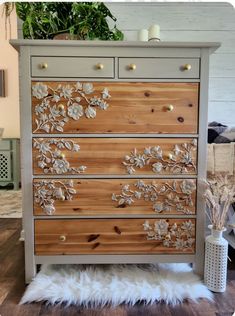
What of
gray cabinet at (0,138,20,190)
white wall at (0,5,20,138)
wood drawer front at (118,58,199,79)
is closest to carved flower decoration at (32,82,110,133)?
wood drawer front at (118,58,199,79)

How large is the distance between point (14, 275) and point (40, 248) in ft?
0.96

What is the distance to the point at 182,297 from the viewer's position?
144 centimetres

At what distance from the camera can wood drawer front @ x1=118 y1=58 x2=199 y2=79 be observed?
4.83ft

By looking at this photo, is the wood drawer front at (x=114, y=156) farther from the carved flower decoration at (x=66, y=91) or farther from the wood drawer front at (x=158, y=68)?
the wood drawer front at (x=158, y=68)

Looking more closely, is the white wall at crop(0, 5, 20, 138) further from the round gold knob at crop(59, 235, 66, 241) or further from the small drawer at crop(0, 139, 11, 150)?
the round gold knob at crop(59, 235, 66, 241)

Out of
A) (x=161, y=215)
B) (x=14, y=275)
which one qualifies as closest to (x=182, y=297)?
(x=161, y=215)

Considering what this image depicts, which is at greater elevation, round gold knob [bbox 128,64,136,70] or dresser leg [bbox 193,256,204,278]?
round gold knob [bbox 128,64,136,70]

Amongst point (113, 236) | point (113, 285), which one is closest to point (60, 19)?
point (113, 236)

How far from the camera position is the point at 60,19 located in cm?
160

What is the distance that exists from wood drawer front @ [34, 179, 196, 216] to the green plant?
2.72 ft

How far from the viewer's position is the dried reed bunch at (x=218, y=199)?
58.6 inches

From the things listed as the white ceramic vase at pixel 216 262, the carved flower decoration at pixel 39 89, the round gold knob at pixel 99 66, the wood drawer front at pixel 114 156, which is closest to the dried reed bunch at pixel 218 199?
the white ceramic vase at pixel 216 262

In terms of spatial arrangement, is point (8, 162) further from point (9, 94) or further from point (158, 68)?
point (158, 68)

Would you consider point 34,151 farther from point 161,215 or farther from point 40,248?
point 161,215
